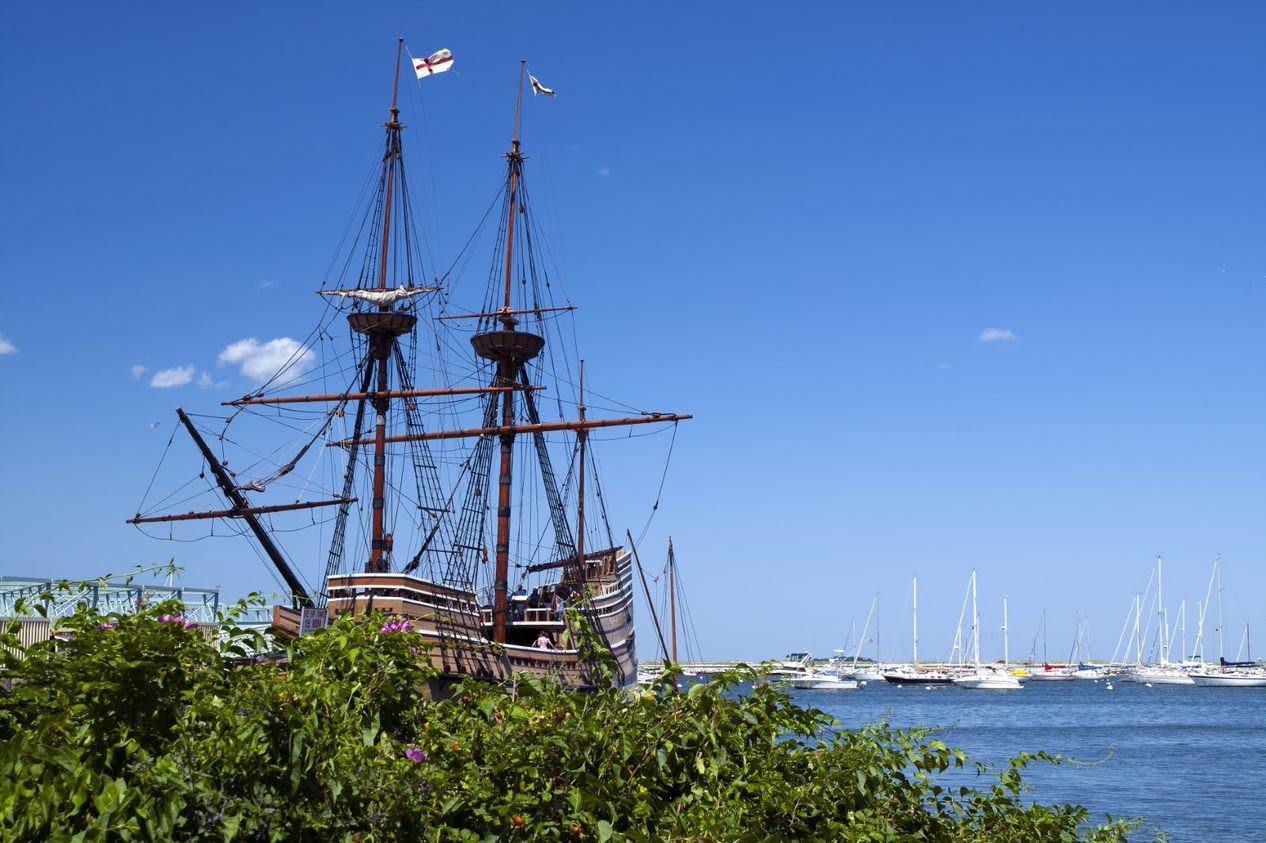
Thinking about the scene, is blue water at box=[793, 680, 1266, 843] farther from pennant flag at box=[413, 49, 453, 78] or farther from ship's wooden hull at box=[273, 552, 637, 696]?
pennant flag at box=[413, 49, 453, 78]

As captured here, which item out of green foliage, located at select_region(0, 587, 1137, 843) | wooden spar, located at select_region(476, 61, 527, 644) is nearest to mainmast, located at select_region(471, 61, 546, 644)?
wooden spar, located at select_region(476, 61, 527, 644)

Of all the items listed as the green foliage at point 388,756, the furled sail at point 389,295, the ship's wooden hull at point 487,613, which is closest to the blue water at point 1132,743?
the green foliage at point 388,756

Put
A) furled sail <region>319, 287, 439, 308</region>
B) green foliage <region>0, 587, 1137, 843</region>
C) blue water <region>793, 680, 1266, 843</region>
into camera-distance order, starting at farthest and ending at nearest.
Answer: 1. furled sail <region>319, 287, 439, 308</region>
2. blue water <region>793, 680, 1266, 843</region>
3. green foliage <region>0, 587, 1137, 843</region>

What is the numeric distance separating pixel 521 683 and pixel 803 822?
185 cm

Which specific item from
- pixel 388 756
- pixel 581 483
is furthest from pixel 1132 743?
pixel 388 756

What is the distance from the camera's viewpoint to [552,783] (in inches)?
263

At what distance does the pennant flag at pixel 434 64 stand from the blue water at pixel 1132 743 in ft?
93.3

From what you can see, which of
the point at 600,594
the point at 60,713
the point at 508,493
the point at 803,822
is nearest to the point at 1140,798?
the point at 600,594

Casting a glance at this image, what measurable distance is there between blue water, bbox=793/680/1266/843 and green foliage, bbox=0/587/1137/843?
50.1 inches

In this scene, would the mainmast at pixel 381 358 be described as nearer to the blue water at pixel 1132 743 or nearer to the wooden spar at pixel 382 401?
the wooden spar at pixel 382 401

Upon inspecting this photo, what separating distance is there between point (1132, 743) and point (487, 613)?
43.6 meters

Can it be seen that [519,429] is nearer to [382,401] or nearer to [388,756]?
[382,401]

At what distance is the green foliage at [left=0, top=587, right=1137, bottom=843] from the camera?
5523 mm

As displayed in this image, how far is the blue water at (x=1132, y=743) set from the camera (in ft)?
123
